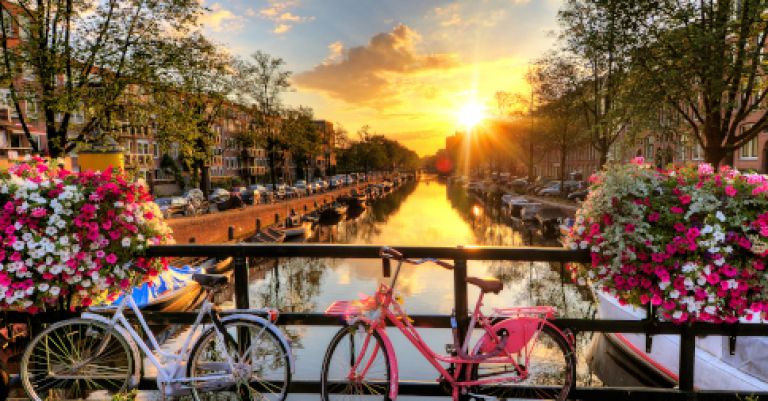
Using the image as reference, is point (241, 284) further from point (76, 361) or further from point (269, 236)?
point (269, 236)

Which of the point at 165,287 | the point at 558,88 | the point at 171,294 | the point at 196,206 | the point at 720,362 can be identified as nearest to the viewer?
the point at 720,362

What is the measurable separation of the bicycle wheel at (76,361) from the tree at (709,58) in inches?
763

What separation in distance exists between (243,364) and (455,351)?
161 centimetres

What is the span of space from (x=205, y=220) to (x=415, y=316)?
2797cm

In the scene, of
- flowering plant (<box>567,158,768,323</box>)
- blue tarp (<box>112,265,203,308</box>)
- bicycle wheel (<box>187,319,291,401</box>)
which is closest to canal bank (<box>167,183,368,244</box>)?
blue tarp (<box>112,265,203,308</box>)

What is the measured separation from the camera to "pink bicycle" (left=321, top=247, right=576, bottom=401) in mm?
3504

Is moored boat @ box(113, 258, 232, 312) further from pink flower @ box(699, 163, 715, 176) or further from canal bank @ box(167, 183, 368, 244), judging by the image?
pink flower @ box(699, 163, 715, 176)

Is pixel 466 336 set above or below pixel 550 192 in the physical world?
above

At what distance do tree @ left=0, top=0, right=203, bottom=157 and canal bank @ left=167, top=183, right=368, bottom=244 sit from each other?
856 cm

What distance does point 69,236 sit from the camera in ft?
12.6

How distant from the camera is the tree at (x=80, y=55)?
54.6ft

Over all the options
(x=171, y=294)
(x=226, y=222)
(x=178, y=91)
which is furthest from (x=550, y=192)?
(x=171, y=294)

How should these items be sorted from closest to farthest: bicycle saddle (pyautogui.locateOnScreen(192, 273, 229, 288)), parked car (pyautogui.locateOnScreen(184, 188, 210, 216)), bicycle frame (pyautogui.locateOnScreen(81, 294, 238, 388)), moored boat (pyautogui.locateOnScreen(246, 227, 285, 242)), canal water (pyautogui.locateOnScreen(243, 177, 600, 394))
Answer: bicycle saddle (pyautogui.locateOnScreen(192, 273, 229, 288)) → bicycle frame (pyautogui.locateOnScreen(81, 294, 238, 388)) → canal water (pyautogui.locateOnScreen(243, 177, 600, 394)) → moored boat (pyautogui.locateOnScreen(246, 227, 285, 242)) → parked car (pyautogui.locateOnScreen(184, 188, 210, 216))

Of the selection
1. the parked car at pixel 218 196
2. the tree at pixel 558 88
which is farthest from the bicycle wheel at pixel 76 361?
the parked car at pixel 218 196
